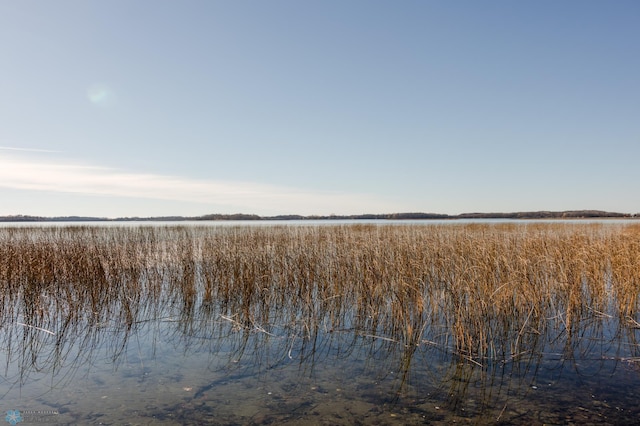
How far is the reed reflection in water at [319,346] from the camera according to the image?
365 cm

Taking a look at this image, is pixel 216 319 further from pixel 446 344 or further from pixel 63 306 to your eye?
pixel 446 344

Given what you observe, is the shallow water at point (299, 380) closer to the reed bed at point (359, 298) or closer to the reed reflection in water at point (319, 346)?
the reed reflection in water at point (319, 346)

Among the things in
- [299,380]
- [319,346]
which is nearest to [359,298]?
[319,346]

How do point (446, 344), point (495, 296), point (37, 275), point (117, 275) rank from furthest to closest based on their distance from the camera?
point (117, 275) < point (37, 275) < point (495, 296) < point (446, 344)

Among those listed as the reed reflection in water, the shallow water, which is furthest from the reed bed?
the shallow water

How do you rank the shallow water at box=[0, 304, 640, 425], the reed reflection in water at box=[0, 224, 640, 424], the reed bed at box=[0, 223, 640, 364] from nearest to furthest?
the shallow water at box=[0, 304, 640, 425], the reed reflection in water at box=[0, 224, 640, 424], the reed bed at box=[0, 223, 640, 364]

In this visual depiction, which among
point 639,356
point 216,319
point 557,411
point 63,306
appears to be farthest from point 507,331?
point 63,306

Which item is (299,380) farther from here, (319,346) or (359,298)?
(359,298)

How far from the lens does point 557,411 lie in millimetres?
3508

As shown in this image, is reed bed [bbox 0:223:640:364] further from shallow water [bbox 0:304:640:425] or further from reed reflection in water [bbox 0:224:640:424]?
shallow water [bbox 0:304:640:425]

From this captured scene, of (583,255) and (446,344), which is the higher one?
(583,255)

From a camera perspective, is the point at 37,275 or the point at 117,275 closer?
the point at 37,275

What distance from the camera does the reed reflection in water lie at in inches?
144

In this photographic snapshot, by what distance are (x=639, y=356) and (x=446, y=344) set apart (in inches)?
91.0
